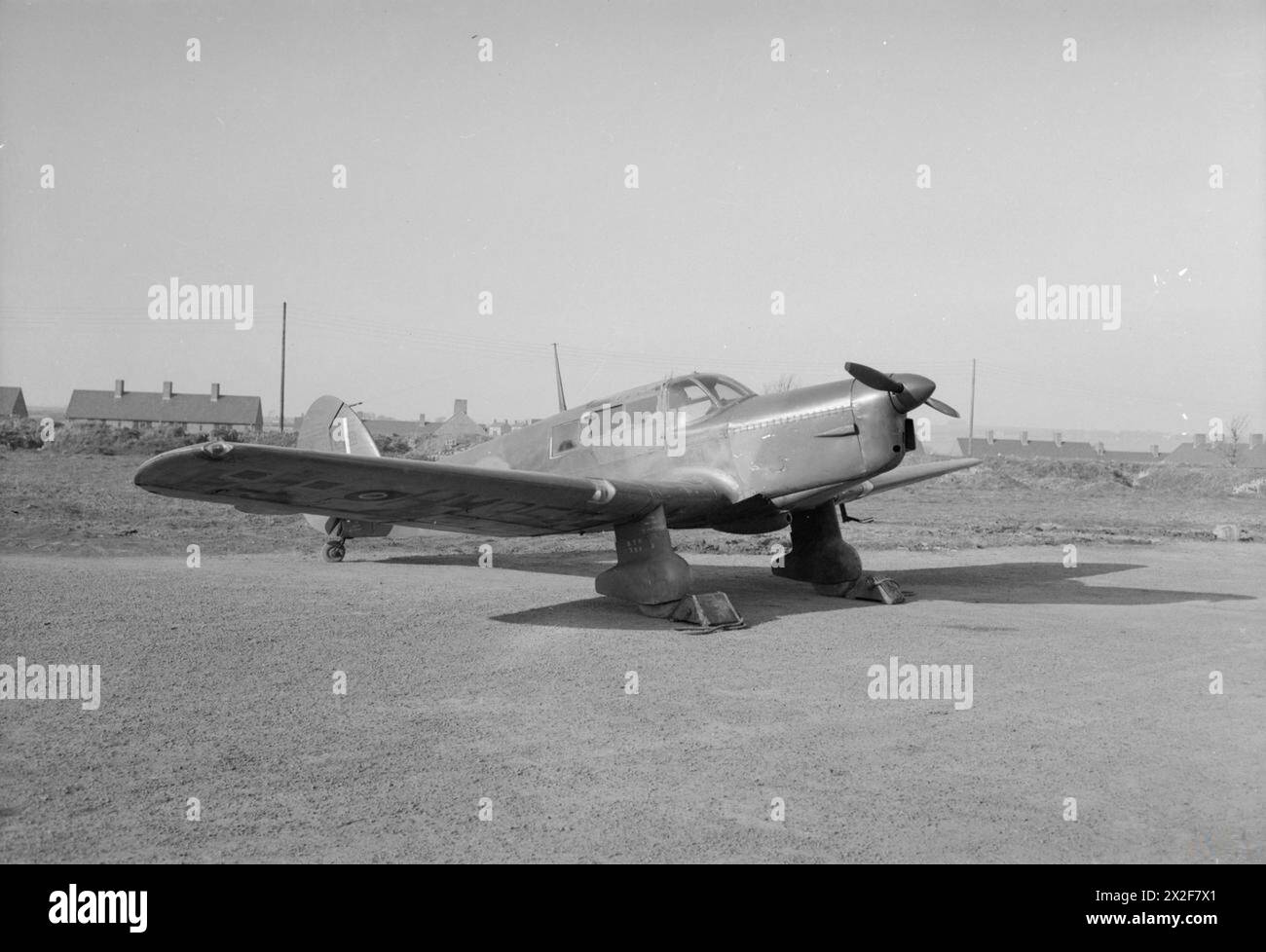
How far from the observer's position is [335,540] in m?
14.5

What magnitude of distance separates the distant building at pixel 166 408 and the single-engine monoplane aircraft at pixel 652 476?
72375 millimetres

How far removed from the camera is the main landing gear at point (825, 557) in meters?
11.8

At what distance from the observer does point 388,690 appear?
21.4ft

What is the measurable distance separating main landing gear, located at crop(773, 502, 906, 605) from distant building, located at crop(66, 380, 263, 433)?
72772mm

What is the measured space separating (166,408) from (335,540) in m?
75.8

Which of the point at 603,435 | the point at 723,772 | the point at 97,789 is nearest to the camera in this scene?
the point at 97,789

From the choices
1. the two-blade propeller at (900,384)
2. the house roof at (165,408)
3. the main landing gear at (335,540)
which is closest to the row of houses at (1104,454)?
the house roof at (165,408)

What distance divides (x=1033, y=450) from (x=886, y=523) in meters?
84.6

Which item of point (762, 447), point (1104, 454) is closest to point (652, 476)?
point (762, 447)

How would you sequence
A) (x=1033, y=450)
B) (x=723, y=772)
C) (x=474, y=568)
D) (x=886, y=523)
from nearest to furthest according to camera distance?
(x=723, y=772)
(x=474, y=568)
(x=886, y=523)
(x=1033, y=450)

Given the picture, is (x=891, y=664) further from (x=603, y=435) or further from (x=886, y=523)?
(x=886, y=523)

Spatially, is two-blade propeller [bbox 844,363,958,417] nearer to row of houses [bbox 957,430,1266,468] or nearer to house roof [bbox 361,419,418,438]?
house roof [bbox 361,419,418,438]

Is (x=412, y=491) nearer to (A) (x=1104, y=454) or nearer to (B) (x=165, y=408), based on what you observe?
(B) (x=165, y=408)
